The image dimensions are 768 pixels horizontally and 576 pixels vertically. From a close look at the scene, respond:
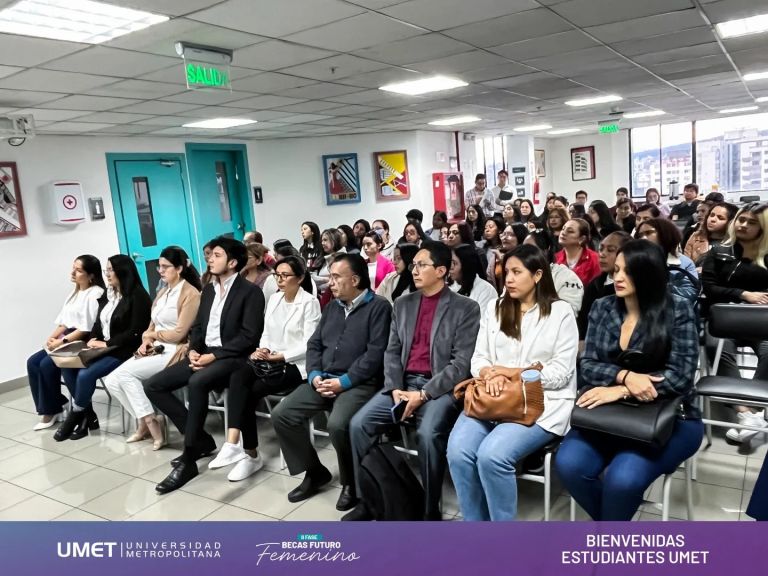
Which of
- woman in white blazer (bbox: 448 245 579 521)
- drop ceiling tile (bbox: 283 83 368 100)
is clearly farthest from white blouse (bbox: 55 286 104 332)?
woman in white blazer (bbox: 448 245 579 521)

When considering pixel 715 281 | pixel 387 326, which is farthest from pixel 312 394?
pixel 715 281

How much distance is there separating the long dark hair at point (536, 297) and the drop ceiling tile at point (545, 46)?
2.27 meters

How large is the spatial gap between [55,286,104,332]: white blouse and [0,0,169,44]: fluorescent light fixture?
2.12 m

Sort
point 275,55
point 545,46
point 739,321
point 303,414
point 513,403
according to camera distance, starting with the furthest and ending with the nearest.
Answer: point 545,46, point 275,55, point 303,414, point 739,321, point 513,403

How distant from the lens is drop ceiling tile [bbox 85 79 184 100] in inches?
171

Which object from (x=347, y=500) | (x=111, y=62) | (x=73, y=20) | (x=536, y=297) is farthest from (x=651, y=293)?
(x=111, y=62)

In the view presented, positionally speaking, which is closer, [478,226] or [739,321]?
[739,321]

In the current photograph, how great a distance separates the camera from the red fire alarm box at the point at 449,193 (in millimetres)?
10203

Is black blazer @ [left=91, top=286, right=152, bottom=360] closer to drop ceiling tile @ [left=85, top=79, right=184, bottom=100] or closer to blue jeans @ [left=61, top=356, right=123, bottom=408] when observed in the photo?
blue jeans @ [left=61, top=356, right=123, bottom=408]

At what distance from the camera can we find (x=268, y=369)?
3375 millimetres

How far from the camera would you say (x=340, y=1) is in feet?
9.82

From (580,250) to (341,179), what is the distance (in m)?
6.11

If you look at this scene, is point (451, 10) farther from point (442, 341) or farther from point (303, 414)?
point (303, 414)

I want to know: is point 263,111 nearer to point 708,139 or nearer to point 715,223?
point 715,223
